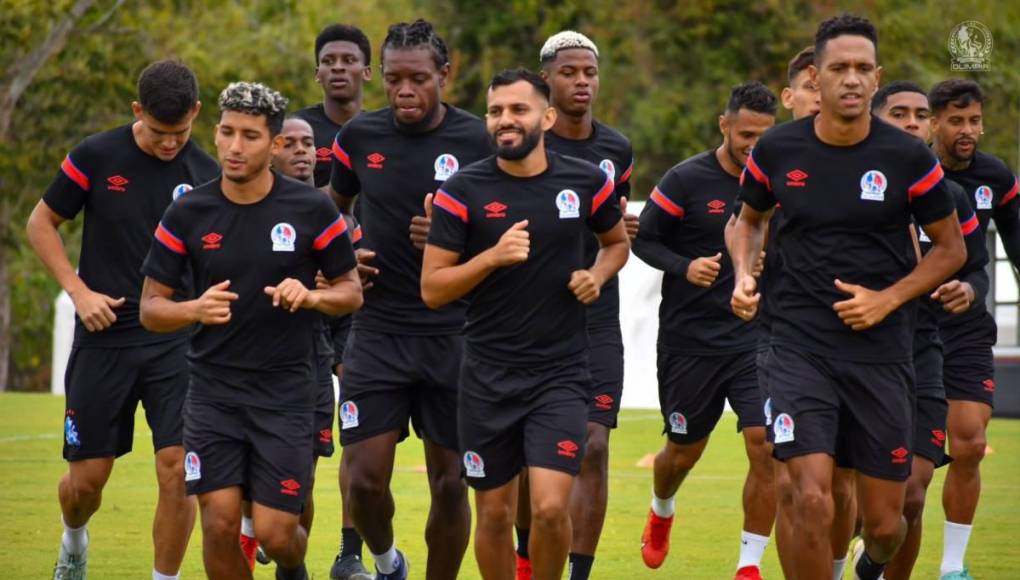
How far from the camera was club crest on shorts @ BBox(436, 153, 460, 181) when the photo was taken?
31.1ft

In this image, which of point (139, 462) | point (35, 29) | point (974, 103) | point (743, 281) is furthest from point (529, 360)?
point (35, 29)

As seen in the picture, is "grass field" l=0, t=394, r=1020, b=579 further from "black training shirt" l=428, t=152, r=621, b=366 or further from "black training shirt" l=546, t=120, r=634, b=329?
"black training shirt" l=428, t=152, r=621, b=366

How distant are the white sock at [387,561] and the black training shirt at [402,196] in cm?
120

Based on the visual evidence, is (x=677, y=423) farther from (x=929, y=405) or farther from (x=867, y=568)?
(x=867, y=568)

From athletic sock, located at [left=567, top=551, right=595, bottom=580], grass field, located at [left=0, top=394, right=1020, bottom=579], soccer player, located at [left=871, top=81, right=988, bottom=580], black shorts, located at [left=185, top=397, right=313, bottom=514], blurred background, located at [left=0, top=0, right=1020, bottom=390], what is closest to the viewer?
black shorts, located at [left=185, top=397, right=313, bottom=514]

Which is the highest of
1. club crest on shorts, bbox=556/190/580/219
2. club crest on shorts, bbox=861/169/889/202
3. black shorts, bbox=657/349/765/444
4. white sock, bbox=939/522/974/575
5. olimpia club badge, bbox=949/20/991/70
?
olimpia club badge, bbox=949/20/991/70

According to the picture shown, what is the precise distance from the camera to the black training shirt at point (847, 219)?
8305 mm

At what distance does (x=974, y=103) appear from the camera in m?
10.4

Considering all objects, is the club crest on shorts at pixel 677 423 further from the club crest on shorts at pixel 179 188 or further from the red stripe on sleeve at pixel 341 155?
the club crest on shorts at pixel 179 188

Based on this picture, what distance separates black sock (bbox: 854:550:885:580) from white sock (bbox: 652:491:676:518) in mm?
2065

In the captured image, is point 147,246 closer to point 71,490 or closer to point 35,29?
point 71,490

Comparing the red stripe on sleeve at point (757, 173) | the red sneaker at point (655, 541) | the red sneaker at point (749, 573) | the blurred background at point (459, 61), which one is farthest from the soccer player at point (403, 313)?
the blurred background at point (459, 61)

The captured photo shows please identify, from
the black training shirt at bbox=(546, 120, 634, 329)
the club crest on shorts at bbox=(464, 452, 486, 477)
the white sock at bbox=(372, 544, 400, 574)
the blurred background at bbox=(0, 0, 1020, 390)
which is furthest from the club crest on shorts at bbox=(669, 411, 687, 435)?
the blurred background at bbox=(0, 0, 1020, 390)

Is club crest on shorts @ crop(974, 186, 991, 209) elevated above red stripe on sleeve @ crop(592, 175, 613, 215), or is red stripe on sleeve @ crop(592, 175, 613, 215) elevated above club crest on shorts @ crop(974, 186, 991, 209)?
red stripe on sleeve @ crop(592, 175, 613, 215)
